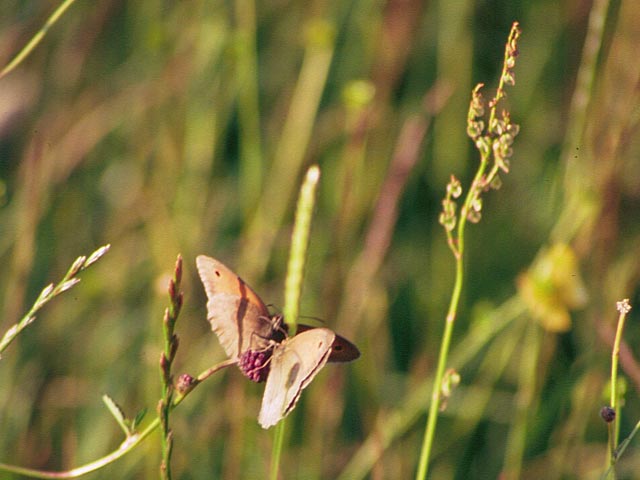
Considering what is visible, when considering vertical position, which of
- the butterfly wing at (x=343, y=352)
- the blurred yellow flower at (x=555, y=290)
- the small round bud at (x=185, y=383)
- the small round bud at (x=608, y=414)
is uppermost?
the small round bud at (x=185, y=383)

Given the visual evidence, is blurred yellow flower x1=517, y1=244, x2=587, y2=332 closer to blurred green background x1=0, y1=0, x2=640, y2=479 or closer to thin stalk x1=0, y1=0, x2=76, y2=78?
blurred green background x1=0, y1=0, x2=640, y2=479

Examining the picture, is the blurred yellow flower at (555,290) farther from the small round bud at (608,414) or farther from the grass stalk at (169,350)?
the grass stalk at (169,350)

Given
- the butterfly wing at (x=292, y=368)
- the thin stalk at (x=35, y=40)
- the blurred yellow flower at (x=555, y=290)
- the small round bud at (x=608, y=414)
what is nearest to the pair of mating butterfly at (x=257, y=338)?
the butterfly wing at (x=292, y=368)

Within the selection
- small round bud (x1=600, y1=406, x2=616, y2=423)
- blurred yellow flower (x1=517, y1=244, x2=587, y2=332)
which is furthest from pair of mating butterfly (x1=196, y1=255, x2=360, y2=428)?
blurred yellow flower (x1=517, y1=244, x2=587, y2=332)

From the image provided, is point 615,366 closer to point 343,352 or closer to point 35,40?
point 343,352

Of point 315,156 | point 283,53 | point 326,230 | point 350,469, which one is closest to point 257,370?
point 350,469

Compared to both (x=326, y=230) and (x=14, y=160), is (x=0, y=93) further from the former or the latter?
(x=326, y=230)

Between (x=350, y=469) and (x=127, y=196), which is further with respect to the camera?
(x=127, y=196)
